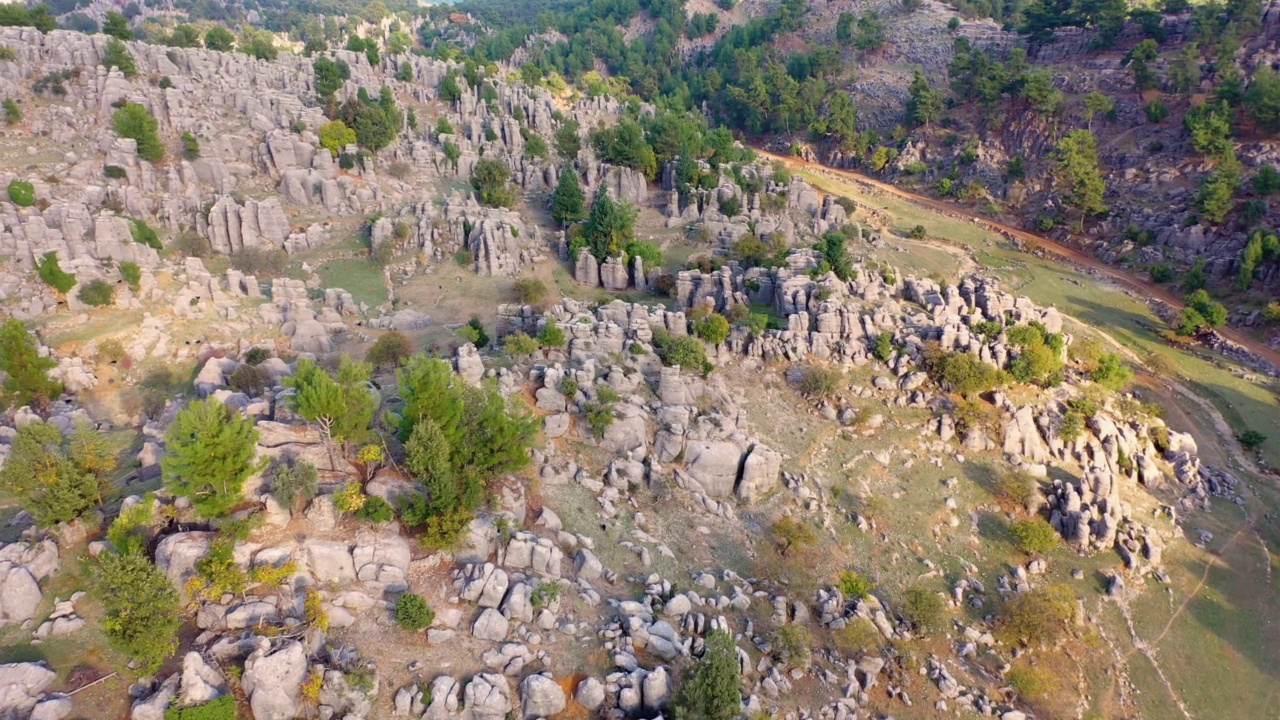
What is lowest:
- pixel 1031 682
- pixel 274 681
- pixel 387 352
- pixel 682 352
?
pixel 1031 682

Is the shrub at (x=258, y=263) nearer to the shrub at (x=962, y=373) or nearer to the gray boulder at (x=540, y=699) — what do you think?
the gray boulder at (x=540, y=699)

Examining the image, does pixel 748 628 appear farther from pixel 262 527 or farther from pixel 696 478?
pixel 262 527

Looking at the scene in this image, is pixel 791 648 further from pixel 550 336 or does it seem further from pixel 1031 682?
pixel 550 336

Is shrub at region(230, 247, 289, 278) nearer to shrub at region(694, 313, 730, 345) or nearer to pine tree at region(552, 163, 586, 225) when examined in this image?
pine tree at region(552, 163, 586, 225)

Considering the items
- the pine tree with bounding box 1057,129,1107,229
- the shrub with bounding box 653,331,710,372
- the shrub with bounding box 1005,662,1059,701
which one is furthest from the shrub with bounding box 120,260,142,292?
the pine tree with bounding box 1057,129,1107,229

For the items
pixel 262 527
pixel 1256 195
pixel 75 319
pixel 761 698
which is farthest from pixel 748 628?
pixel 1256 195

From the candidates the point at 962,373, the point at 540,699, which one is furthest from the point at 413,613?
the point at 962,373

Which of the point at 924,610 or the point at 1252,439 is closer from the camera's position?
the point at 924,610
